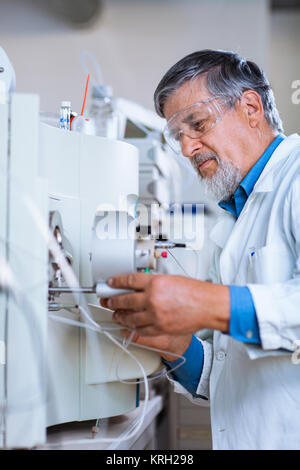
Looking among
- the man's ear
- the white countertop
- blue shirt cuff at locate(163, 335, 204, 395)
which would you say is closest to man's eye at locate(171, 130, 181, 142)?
the man's ear

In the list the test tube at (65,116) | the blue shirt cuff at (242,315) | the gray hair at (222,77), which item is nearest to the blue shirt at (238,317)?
the blue shirt cuff at (242,315)

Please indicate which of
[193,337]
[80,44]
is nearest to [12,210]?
[193,337]

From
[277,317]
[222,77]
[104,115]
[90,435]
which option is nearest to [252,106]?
[222,77]

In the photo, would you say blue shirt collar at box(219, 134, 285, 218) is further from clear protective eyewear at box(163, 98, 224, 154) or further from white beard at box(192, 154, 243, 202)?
clear protective eyewear at box(163, 98, 224, 154)

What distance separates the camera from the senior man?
0.83 metres

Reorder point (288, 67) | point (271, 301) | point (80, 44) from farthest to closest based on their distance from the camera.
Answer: point (80, 44) → point (288, 67) → point (271, 301)

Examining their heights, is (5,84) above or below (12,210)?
above

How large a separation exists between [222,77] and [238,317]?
0.64 m

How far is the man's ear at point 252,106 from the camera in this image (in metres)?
1.23

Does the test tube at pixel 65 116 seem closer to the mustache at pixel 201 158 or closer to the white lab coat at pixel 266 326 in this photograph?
the mustache at pixel 201 158

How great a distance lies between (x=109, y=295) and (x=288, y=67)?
2153 mm

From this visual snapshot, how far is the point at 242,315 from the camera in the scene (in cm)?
83
